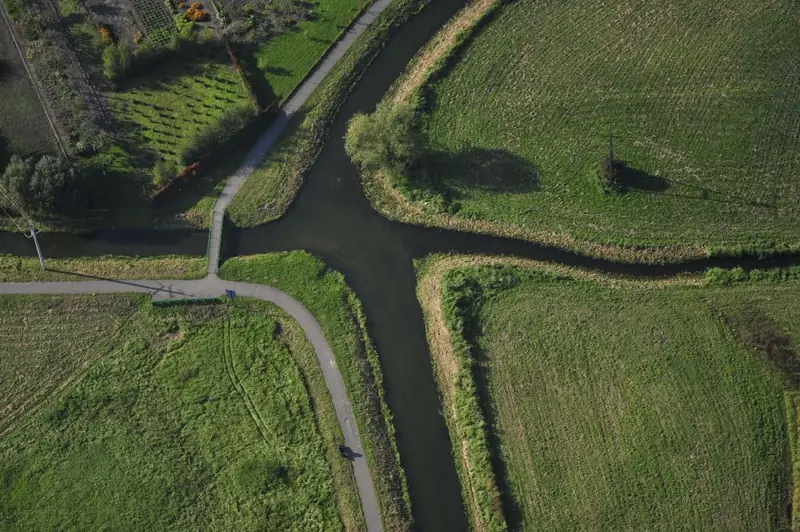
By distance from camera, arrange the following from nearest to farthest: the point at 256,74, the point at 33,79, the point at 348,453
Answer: the point at 348,453 → the point at 256,74 → the point at 33,79

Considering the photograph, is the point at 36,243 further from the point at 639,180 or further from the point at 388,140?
the point at 639,180

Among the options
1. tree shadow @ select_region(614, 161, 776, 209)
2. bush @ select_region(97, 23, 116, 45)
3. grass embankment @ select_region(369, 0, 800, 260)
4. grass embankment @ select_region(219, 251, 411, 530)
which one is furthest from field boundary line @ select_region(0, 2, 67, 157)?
tree shadow @ select_region(614, 161, 776, 209)

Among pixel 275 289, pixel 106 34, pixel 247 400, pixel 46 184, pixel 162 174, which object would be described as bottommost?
A: pixel 247 400

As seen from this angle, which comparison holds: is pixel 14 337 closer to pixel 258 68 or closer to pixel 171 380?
pixel 171 380

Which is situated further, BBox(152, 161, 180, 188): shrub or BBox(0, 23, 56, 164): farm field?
BBox(0, 23, 56, 164): farm field

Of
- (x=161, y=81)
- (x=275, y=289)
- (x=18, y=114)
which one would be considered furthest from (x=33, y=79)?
(x=275, y=289)

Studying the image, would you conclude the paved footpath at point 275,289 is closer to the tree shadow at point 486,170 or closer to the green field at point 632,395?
the green field at point 632,395

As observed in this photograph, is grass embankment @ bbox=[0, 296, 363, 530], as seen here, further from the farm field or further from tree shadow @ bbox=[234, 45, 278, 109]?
tree shadow @ bbox=[234, 45, 278, 109]
